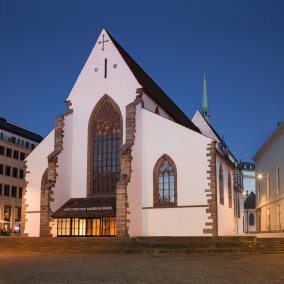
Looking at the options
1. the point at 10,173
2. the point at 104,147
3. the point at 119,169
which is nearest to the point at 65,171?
the point at 104,147

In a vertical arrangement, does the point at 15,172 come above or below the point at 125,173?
Answer: above

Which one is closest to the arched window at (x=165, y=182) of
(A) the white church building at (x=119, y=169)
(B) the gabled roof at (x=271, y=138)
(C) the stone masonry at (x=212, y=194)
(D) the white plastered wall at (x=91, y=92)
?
(A) the white church building at (x=119, y=169)

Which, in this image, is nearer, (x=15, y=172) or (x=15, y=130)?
(x=15, y=172)

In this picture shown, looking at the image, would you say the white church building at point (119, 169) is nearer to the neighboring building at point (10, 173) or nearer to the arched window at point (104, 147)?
the arched window at point (104, 147)

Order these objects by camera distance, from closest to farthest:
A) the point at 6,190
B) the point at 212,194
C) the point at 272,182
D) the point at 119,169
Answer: the point at 212,194 → the point at 119,169 → the point at 272,182 → the point at 6,190

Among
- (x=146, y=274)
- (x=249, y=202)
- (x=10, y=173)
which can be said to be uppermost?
(x=10, y=173)

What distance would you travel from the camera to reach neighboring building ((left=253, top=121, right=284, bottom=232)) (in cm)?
4897

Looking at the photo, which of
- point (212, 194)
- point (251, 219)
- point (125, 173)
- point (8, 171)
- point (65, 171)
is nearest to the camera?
point (212, 194)

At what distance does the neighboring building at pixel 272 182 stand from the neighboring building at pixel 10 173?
34360 mm

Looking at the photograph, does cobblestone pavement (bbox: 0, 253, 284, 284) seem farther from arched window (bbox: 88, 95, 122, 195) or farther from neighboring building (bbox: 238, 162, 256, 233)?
neighboring building (bbox: 238, 162, 256, 233)

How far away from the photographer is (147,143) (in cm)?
3422

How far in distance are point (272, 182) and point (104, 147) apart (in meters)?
25.8

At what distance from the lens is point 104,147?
36.5m

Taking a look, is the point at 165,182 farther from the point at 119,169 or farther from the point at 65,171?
the point at 65,171
